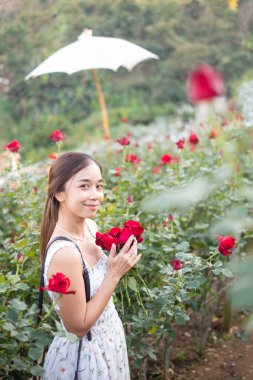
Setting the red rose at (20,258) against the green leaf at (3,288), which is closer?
the green leaf at (3,288)

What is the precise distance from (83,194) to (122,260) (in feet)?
0.84

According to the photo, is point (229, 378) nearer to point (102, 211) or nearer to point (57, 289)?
point (102, 211)

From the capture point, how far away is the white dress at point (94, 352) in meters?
1.62

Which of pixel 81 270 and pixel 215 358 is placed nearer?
pixel 81 270

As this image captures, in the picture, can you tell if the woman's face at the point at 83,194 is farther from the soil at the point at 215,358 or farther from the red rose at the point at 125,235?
the soil at the point at 215,358

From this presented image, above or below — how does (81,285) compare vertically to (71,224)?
below

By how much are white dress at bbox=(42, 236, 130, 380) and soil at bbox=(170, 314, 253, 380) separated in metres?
1.00

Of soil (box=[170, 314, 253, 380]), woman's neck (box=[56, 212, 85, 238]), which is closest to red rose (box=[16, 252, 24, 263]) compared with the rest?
woman's neck (box=[56, 212, 85, 238])

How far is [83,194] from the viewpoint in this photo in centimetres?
164

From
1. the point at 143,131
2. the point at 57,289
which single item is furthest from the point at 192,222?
Result: the point at 143,131

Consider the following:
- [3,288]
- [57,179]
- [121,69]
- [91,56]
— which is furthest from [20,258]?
[121,69]

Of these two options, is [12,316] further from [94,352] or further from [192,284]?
[192,284]

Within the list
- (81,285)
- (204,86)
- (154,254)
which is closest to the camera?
(204,86)

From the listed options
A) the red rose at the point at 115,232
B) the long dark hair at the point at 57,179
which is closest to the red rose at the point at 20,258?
the long dark hair at the point at 57,179
